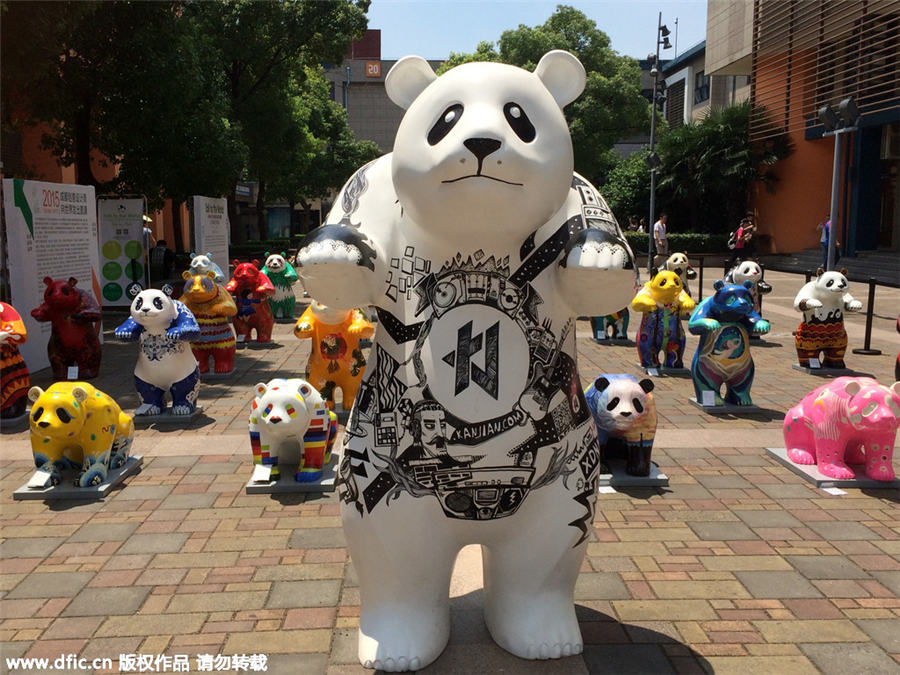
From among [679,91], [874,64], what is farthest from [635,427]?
[679,91]

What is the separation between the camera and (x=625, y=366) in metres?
9.77

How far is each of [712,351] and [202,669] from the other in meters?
5.63

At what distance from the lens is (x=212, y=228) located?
50.5 feet

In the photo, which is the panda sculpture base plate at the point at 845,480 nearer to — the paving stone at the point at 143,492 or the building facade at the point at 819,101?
the paving stone at the point at 143,492

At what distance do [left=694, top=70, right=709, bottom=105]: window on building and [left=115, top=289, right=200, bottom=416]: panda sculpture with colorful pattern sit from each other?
38.1 meters

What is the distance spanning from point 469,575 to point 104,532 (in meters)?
2.29

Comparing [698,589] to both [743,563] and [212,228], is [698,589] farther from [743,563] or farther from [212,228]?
[212,228]

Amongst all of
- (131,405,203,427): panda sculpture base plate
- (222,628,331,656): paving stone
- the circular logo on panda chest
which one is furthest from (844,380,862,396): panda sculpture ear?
(131,405,203,427): panda sculpture base plate

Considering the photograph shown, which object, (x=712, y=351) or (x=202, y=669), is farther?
(x=712, y=351)

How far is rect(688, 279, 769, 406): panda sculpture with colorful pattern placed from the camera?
7.18 meters

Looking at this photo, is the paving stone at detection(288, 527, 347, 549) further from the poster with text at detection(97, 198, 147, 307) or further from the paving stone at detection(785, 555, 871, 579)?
the poster with text at detection(97, 198, 147, 307)

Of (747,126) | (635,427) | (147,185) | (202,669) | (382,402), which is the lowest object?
(202,669)

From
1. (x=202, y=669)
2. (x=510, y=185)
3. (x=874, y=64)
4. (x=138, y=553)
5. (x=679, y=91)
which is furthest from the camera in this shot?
(x=679, y=91)

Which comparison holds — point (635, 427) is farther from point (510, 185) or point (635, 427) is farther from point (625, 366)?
point (625, 366)
